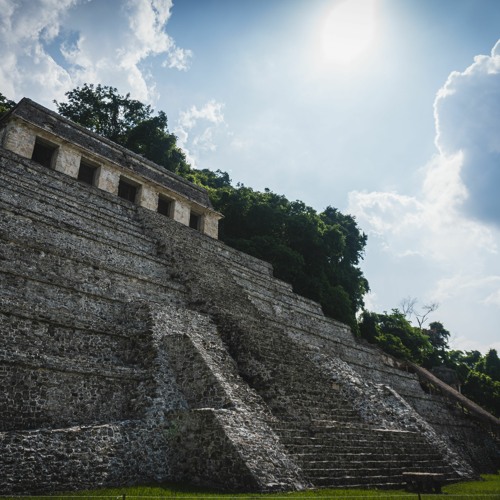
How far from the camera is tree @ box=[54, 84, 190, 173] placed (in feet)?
106

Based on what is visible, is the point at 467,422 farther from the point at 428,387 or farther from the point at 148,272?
the point at 148,272

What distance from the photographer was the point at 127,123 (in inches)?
1373

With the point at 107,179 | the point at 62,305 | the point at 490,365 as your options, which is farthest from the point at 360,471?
the point at 490,365

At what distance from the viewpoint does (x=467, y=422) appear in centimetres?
1972

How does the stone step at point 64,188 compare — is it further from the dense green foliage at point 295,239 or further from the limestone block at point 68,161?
the dense green foliage at point 295,239

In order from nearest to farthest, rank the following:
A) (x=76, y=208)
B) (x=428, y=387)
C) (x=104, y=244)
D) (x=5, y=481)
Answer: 1. (x=5, y=481)
2. (x=104, y=244)
3. (x=76, y=208)
4. (x=428, y=387)

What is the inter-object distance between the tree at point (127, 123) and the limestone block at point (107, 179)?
11.5 metres

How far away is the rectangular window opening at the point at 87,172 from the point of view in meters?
20.0

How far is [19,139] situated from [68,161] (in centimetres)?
210

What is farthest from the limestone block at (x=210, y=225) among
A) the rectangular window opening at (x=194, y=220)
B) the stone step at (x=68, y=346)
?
the stone step at (x=68, y=346)

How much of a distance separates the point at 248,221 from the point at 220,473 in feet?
74.2

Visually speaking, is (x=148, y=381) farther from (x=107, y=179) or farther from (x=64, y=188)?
(x=107, y=179)

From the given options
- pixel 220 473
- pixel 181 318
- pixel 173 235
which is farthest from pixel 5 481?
pixel 173 235

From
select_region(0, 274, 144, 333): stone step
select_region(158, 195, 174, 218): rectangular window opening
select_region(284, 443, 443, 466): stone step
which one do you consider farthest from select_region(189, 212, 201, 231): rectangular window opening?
select_region(284, 443, 443, 466): stone step
